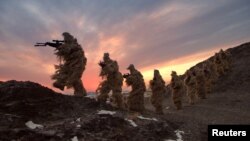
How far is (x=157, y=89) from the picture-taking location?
47812 millimetres

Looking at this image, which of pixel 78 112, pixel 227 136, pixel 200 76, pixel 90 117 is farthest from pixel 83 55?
pixel 200 76

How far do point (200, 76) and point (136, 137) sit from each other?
46.6 m

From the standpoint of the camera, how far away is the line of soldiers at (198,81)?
5700 cm

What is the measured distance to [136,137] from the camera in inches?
961

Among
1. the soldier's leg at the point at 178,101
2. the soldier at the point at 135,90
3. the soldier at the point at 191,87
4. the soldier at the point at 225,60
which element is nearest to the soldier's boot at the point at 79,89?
the soldier at the point at 135,90

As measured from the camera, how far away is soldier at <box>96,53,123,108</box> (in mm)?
39031

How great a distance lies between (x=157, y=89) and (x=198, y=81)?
23.1 metres

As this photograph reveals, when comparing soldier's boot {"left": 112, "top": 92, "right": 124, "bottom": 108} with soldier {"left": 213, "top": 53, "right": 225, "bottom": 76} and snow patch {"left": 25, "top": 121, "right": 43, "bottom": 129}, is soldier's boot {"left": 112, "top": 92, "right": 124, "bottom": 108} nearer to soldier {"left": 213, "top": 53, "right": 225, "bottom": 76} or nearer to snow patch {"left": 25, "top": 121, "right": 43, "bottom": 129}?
snow patch {"left": 25, "top": 121, "right": 43, "bottom": 129}

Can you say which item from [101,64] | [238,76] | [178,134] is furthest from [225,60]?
[178,134]

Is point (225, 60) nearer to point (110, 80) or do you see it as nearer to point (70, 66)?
point (110, 80)

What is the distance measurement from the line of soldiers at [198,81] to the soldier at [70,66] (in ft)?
81.5

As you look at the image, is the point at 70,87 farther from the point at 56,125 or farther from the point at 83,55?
the point at 56,125

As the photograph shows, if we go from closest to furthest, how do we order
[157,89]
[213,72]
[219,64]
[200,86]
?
[157,89] < [200,86] < [213,72] < [219,64]

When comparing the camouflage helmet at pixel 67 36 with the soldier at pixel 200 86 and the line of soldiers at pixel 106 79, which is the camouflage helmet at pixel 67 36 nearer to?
the line of soldiers at pixel 106 79
